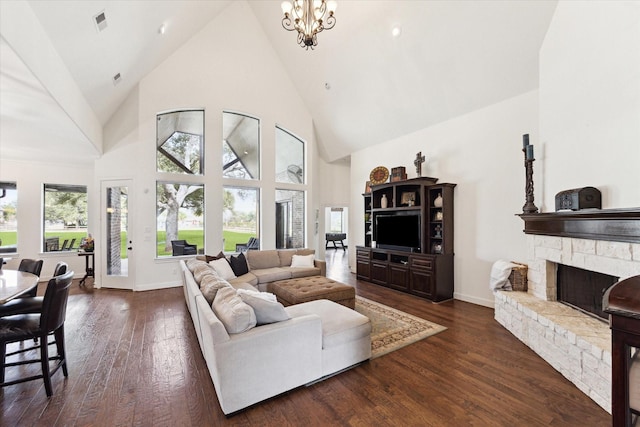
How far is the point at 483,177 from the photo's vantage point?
14.9 feet

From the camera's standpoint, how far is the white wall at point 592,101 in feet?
7.66

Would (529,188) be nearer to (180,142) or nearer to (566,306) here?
(566,306)

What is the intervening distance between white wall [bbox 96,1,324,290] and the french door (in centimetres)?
23

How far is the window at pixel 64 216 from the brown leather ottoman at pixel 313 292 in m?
5.59

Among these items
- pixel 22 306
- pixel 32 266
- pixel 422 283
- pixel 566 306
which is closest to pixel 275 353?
pixel 22 306

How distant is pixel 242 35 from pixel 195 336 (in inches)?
261

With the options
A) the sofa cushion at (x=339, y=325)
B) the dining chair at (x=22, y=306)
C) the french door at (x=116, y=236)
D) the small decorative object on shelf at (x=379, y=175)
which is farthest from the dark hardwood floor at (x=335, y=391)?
the small decorative object on shelf at (x=379, y=175)

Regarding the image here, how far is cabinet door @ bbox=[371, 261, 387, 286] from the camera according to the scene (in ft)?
18.7

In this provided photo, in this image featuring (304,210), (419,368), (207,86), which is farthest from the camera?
(304,210)

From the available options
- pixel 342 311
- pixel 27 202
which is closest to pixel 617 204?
pixel 342 311

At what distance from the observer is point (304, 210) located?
7617mm

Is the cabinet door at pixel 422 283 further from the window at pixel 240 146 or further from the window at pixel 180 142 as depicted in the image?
the window at pixel 180 142

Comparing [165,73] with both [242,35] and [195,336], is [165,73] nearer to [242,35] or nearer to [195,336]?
[242,35]

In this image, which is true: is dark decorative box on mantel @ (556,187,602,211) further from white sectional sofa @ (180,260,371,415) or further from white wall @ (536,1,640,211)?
white sectional sofa @ (180,260,371,415)
